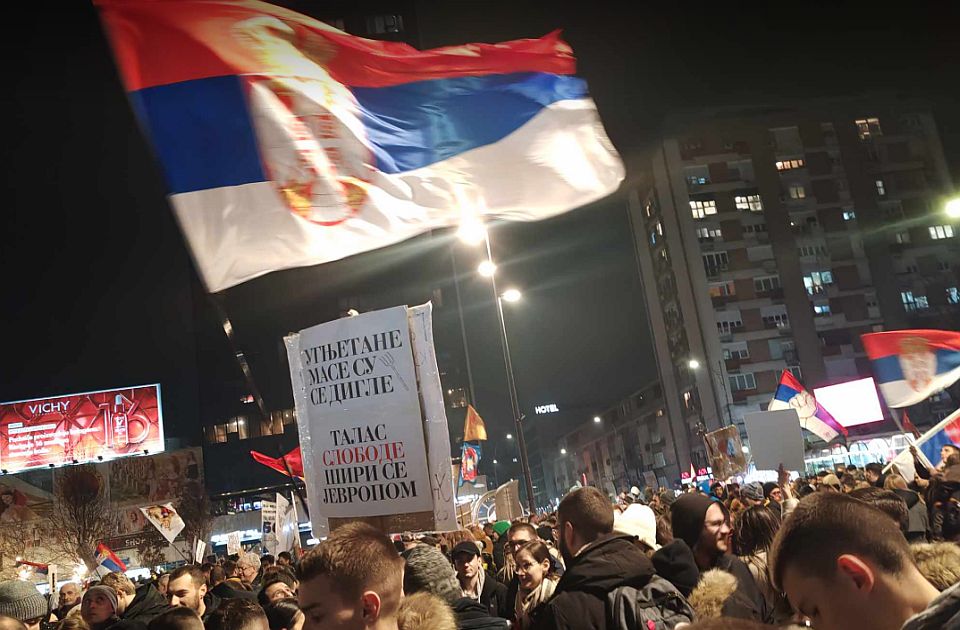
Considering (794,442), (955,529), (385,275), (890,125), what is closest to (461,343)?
(385,275)

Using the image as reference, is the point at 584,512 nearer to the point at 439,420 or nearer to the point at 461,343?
the point at 439,420

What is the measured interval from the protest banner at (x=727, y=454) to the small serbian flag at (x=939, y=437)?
3983 mm

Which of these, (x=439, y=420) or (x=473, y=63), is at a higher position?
(x=473, y=63)

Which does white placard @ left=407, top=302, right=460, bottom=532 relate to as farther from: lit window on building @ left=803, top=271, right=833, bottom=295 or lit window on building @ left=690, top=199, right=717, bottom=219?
lit window on building @ left=803, top=271, right=833, bottom=295

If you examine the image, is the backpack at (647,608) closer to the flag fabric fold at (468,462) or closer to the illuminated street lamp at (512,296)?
the illuminated street lamp at (512,296)

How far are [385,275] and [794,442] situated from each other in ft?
198

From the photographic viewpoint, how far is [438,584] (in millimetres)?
4566

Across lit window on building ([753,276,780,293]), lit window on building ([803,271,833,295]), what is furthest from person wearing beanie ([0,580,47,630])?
lit window on building ([803,271,833,295])

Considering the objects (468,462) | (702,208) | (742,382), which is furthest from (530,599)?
(702,208)

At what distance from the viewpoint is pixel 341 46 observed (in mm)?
8367

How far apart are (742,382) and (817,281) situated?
1174cm

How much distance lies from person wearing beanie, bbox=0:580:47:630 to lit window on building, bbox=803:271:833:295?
70.9m

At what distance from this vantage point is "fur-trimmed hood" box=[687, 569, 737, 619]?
3.62 meters

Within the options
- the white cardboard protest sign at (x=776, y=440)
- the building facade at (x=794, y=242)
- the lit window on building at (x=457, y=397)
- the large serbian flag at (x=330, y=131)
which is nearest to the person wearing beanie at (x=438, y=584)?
the large serbian flag at (x=330, y=131)
